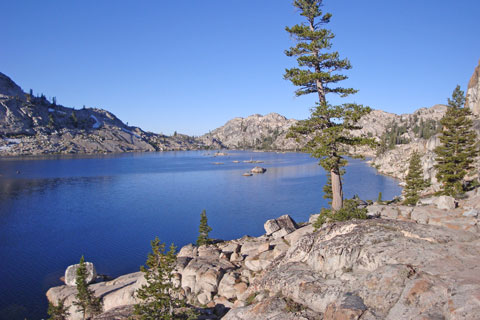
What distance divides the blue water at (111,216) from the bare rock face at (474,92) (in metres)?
45.1

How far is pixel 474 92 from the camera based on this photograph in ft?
402

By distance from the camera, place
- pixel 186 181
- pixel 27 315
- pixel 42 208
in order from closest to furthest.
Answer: pixel 27 315, pixel 42 208, pixel 186 181

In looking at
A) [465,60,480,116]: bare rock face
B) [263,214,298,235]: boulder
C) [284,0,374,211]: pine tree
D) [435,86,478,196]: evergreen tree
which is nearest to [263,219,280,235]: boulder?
[263,214,298,235]: boulder

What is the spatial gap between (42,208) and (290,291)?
244 feet

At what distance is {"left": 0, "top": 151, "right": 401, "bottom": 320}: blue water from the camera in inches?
1543

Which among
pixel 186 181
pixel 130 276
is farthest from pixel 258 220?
pixel 186 181

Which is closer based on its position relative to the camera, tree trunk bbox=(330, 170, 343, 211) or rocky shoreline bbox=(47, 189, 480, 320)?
rocky shoreline bbox=(47, 189, 480, 320)

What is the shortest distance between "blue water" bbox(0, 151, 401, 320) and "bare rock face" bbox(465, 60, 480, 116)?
4510 centimetres

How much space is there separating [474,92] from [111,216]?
140 metres

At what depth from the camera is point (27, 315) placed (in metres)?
30.1

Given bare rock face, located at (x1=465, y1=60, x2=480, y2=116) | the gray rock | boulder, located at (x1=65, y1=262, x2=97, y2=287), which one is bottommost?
boulder, located at (x1=65, y1=262, x2=97, y2=287)

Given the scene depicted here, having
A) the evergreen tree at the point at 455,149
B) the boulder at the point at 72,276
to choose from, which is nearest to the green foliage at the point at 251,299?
the boulder at the point at 72,276

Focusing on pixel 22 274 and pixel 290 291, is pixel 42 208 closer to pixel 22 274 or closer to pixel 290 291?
pixel 22 274

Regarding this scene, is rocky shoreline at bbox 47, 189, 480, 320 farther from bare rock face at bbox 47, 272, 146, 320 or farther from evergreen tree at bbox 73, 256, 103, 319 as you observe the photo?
evergreen tree at bbox 73, 256, 103, 319
